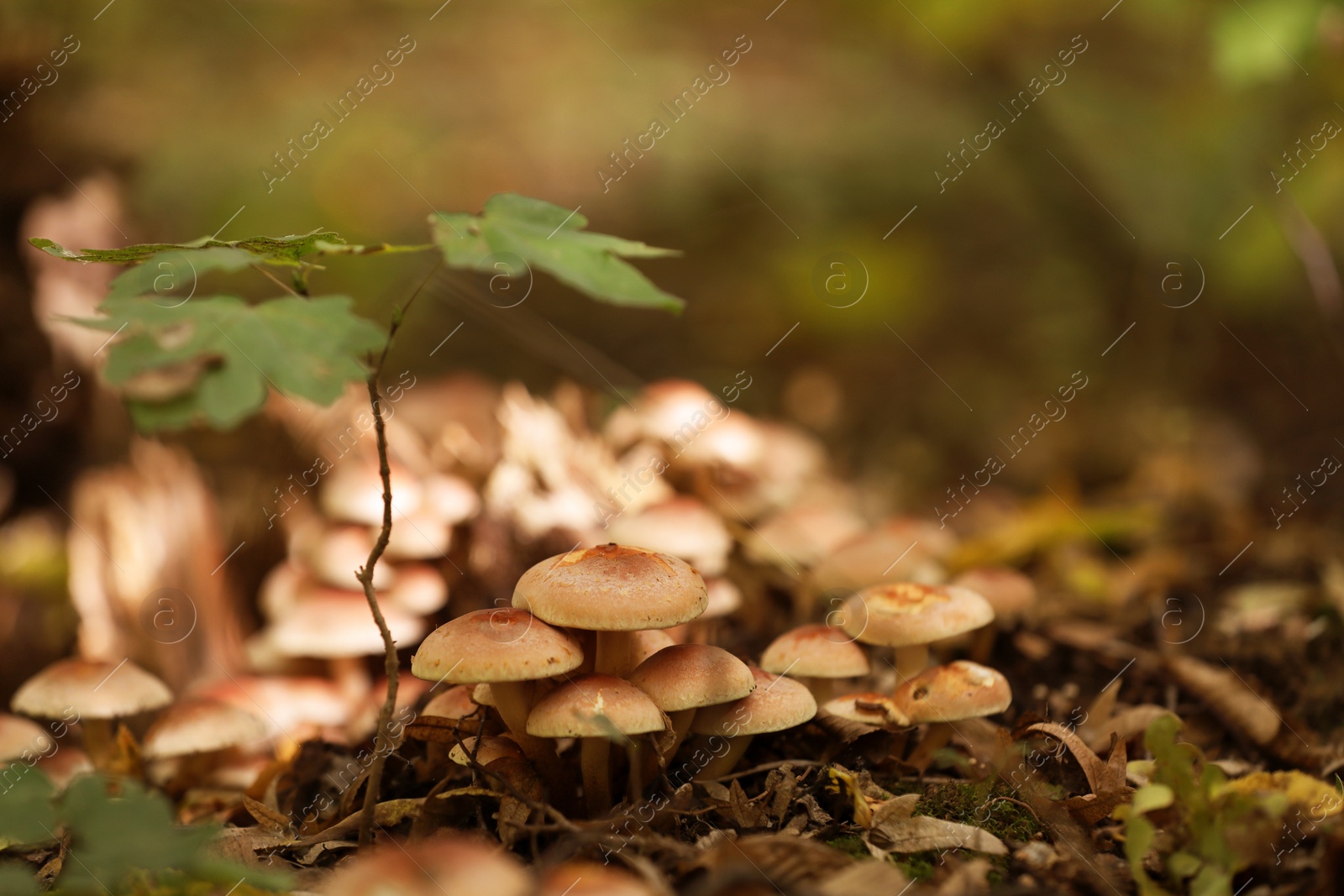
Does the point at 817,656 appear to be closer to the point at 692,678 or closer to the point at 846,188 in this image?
the point at 692,678

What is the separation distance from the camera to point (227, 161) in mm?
7750

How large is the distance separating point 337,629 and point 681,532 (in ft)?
4.73

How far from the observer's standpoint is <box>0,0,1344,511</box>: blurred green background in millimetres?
7555

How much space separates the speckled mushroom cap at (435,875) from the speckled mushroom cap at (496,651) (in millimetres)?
540

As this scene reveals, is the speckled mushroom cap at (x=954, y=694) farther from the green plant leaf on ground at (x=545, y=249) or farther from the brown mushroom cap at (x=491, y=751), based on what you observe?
the green plant leaf on ground at (x=545, y=249)

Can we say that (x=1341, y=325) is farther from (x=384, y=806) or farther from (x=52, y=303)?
(x=52, y=303)

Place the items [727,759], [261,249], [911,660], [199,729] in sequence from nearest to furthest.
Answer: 1. [261,249]
2. [727,759]
3. [911,660]
4. [199,729]

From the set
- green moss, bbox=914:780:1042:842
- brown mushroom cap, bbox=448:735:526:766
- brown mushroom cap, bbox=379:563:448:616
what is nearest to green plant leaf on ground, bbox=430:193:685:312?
brown mushroom cap, bbox=448:735:526:766

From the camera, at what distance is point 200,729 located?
3109mm

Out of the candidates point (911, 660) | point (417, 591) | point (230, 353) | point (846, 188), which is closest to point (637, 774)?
point (911, 660)

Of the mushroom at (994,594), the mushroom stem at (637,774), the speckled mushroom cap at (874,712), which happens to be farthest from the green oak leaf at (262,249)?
the mushroom at (994,594)

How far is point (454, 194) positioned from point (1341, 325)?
24.6 feet

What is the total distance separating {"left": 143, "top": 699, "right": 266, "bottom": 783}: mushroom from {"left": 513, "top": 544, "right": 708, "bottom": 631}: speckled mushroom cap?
62.8 inches

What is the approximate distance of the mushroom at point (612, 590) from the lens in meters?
2.06
